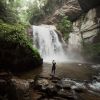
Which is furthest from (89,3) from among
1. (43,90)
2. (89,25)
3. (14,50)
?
(43,90)

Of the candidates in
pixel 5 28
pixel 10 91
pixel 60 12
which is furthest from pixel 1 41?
pixel 60 12

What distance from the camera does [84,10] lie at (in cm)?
2453

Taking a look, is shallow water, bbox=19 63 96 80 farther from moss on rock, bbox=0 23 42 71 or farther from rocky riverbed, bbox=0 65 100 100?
rocky riverbed, bbox=0 65 100 100

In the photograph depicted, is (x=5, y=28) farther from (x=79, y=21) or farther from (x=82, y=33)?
(x=79, y=21)

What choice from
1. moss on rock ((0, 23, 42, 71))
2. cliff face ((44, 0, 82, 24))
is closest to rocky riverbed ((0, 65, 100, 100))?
moss on rock ((0, 23, 42, 71))

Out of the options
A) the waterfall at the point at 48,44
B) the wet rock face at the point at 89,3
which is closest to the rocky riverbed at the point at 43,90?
the waterfall at the point at 48,44

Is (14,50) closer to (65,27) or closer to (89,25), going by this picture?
(89,25)

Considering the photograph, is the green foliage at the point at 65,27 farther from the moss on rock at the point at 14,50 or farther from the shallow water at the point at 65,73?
the moss on rock at the point at 14,50

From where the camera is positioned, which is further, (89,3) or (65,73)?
(89,3)

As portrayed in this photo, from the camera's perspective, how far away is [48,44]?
2205cm

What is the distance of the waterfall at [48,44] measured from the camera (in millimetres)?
21219

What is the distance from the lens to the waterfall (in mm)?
21219

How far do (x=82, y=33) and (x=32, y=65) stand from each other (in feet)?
37.3

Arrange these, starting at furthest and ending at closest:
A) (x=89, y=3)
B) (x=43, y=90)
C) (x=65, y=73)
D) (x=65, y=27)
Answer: (x=65, y=27) < (x=89, y=3) < (x=65, y=73) < (x=43, y=90)
